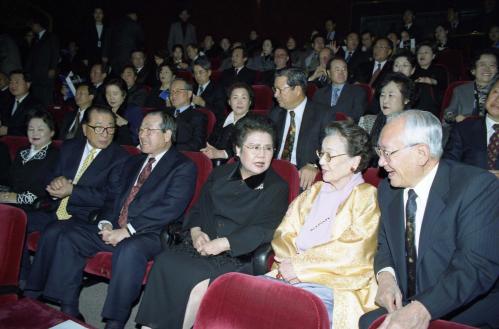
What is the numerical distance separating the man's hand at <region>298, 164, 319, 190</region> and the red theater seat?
172 centimetres

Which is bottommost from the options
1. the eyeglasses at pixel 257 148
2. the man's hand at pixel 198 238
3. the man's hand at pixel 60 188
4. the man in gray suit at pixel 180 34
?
the man's hand at pixel 198 238

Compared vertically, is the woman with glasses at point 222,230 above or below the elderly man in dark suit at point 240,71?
below

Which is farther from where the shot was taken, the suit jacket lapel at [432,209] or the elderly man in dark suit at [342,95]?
the elderly man in dark suit at [342,95]

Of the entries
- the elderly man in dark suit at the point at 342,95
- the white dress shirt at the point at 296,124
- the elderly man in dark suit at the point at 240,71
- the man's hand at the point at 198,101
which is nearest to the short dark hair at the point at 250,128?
the white dress shirt at the point at 296,124

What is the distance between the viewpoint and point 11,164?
3.84 meters

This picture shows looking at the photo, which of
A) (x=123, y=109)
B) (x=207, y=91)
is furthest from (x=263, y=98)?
(x=123, y=109)

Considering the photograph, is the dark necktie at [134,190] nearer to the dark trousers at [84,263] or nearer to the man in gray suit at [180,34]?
the dark trousers at [84,263]

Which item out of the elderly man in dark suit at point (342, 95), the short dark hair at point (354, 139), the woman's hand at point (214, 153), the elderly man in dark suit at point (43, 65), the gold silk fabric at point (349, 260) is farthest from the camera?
the elderly man in dark suit at point (43, 65)

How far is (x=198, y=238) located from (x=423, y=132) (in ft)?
4.52

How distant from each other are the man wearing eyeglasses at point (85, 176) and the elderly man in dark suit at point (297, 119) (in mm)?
1258

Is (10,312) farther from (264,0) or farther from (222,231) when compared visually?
(264,0)

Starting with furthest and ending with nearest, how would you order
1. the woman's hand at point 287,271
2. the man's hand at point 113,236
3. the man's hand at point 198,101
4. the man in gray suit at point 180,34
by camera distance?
the man in gray suit at point 180,34, the man's hand at point 198,101, the man's hand at point 113,236, the woman's hand at point 287,271

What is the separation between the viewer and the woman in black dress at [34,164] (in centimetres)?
349

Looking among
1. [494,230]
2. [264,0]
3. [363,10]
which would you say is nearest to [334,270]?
[494,230]
